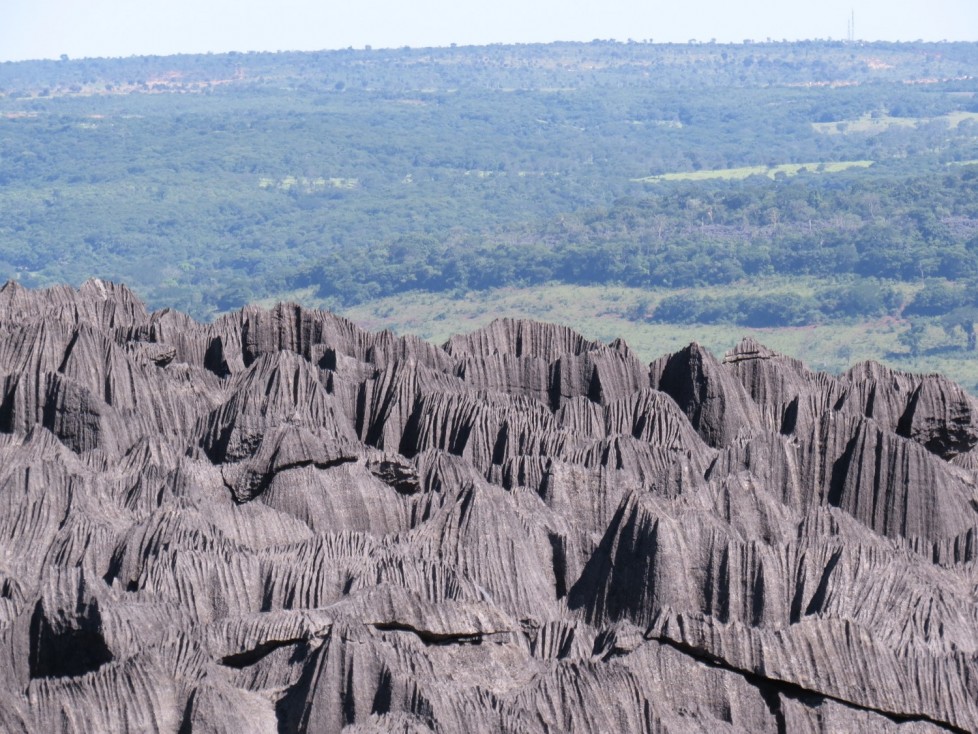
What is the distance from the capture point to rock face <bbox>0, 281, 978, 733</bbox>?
12.1 m

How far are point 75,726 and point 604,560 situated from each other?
4716 mm

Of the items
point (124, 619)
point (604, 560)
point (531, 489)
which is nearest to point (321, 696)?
point (124, 619)

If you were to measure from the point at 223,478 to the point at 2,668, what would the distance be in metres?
4.82

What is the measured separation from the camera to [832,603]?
14117mm

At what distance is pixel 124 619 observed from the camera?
1322cm

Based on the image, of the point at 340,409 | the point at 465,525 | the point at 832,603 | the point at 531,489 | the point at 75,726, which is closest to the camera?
the point at 75,726

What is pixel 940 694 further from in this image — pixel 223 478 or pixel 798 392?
pixel 798 392

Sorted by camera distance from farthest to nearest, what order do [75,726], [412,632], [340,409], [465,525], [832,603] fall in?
[340,409] → [465,525] → [832,603] → [412,632] → [75,726]

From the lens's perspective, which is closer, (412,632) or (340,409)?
(412,632)

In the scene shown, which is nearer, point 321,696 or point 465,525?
point 321,696

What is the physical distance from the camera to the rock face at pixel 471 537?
1208 cm

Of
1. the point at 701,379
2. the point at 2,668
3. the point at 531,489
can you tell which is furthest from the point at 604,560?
the point at 701,379

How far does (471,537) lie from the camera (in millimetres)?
15430

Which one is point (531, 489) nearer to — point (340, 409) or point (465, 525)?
point (465, 525)
